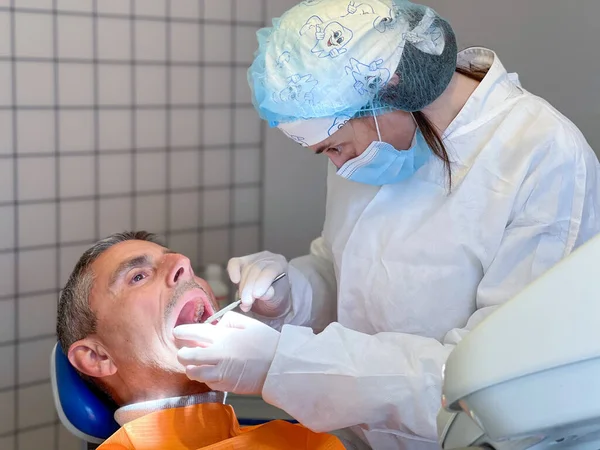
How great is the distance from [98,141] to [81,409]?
1.15 m

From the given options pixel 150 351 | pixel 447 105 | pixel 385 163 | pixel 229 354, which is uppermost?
pixel 447 105

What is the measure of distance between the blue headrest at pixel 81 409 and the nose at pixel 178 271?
0.33m

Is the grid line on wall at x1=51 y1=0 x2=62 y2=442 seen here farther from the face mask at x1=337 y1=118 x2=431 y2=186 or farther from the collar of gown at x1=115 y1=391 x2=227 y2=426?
the face mask at x1=337 y1=118 x2=431 y2=186

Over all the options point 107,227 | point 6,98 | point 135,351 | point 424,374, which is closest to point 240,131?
point 107,227

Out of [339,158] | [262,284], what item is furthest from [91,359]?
[339,158]

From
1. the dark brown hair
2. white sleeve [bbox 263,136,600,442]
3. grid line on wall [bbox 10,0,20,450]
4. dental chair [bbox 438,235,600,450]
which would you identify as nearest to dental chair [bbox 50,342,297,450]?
white sleeve [bbox 263,136,600,442]

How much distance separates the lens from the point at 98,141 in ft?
8.42

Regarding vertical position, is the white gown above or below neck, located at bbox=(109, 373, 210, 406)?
above

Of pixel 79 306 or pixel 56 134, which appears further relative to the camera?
pixel 56 134

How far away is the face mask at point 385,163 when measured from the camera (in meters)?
1.58

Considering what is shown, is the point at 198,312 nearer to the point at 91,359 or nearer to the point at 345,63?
the point at 91,359

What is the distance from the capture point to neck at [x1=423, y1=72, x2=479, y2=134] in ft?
5.31

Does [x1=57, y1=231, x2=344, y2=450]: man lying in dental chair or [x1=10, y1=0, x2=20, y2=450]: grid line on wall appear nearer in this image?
[x1=57, y1=231, x2=344, y2=450]: man lying in dental chair

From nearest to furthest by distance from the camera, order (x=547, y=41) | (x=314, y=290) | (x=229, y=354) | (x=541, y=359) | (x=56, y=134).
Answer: (x=541, y=359)
(x=229, y=354)
(x=314, y=290)
(x=547, y=41)
(x=56, y=134)
